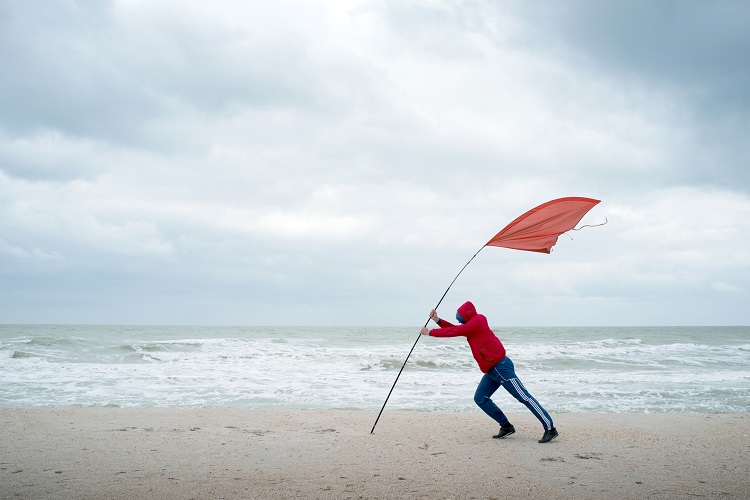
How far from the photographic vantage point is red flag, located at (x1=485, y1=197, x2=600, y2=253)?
6.22 meters

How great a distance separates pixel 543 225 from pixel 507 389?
2.04m

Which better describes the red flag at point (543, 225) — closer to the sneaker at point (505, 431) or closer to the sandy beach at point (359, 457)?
the sneaker at point (505, 431)

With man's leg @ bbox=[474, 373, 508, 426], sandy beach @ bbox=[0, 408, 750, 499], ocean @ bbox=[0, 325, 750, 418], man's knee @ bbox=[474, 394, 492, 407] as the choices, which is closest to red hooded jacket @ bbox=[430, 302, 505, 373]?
man's leg @ bbox=[474, 373, 508, 426]

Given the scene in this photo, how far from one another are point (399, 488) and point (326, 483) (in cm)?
62

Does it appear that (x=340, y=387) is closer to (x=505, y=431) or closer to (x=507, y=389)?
(x=505, y=431)

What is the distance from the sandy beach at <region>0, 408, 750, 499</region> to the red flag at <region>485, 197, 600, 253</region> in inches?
93.3

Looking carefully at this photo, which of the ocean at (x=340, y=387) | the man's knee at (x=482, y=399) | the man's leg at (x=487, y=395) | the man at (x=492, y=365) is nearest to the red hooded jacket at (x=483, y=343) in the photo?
the man at (x=492, y=365)

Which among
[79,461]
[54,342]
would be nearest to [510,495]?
[79,461]

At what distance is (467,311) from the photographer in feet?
20.3

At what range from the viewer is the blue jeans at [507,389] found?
605 cm

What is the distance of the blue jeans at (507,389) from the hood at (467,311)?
25.1 inches

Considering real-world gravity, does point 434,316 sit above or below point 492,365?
above

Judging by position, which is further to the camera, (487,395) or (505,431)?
(505,431)

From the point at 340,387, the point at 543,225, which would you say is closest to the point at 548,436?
the point at 543,225
